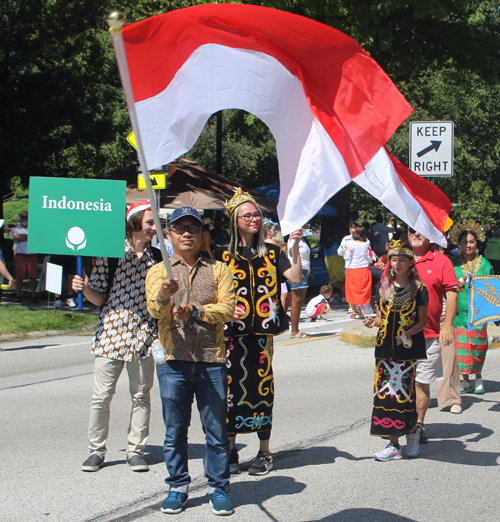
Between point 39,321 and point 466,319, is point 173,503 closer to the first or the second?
point 466,319

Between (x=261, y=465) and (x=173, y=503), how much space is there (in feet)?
3.16

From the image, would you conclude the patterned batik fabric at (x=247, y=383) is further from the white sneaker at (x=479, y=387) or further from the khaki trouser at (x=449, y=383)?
the white sneaker at (x=479, y=387)

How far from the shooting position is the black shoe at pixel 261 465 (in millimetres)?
5008

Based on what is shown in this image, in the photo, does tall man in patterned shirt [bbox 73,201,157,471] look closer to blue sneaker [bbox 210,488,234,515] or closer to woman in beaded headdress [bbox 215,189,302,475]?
woman in beaded headdress [bbox 215,189,302,475]

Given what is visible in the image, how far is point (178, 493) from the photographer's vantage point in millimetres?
4270

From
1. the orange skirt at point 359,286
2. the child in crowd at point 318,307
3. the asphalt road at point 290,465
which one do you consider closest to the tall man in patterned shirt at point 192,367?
the asphalt road at point 290,465

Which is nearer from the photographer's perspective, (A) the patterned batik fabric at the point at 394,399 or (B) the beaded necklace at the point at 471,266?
→ (A) the patterned batik fabric at the point at 394,399

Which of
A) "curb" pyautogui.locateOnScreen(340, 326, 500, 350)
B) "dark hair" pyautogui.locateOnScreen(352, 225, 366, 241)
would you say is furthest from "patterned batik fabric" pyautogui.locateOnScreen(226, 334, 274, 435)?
"dark hair" pyautogui.locateOnScreen(352, 225, 366, 241)

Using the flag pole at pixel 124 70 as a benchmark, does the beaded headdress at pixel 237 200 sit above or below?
below

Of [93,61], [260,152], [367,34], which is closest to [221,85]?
[367,34]

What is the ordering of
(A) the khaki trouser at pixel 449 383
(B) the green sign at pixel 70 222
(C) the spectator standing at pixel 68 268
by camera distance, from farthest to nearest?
(C) the spectator standing at pixel 68 268 < (A) the khaki trouser at pixel 449 383 < (B) the green sign at pixel 70 222

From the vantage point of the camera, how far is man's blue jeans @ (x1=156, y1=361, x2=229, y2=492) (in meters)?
4.22

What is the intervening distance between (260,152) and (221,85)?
89.3 feet

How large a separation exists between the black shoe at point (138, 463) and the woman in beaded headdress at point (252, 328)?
2.09 feet
